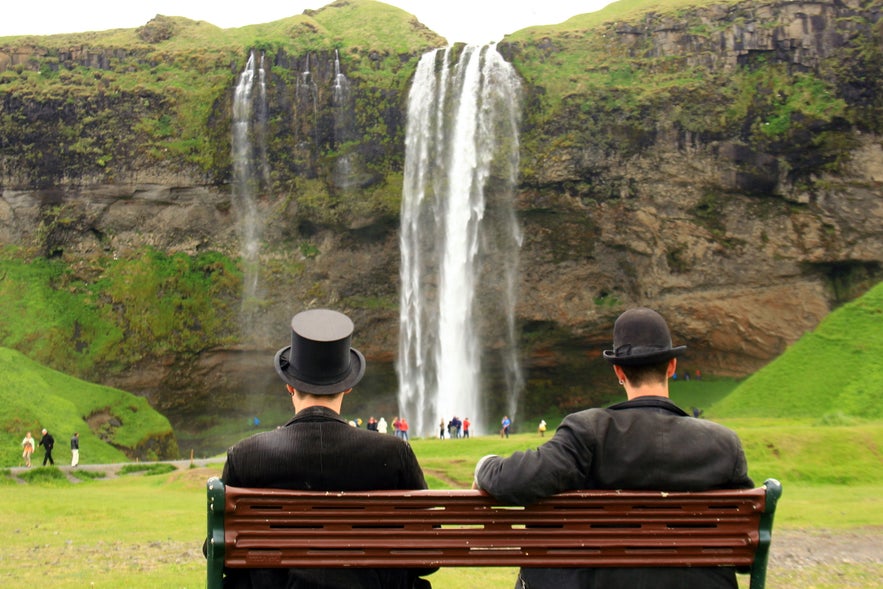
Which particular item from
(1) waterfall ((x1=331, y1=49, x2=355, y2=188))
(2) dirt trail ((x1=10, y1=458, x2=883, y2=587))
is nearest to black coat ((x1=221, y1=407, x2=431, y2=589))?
(2) dirt trail ((x1=10, y1=458, x2=883, y2=587))

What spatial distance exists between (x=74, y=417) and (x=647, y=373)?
43875mm

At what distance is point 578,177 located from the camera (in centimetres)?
5228

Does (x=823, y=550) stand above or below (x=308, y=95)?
below

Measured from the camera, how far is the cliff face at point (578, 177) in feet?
165

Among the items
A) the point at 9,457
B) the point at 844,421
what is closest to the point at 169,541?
the point at 844,421

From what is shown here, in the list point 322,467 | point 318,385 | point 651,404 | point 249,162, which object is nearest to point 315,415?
point 318,385

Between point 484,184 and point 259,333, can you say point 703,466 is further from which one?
point 259,333

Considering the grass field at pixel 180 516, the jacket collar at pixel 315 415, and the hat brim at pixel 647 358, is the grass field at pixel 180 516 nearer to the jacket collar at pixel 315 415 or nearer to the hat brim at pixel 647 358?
the jacket collar at pixel 315 415

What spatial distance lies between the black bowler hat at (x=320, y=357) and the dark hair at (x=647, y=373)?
54.8 inches

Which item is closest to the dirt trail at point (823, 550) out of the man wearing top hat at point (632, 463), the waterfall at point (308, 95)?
the man wearing top hat at point (632, 463)

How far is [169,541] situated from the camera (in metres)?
13.7

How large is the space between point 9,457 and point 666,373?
38.3 metres

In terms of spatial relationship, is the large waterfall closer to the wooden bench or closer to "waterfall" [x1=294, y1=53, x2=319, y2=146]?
"waterfall" [x1=294, y1=53, x2=319, y2=146]

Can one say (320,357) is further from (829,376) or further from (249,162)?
(249,162)
